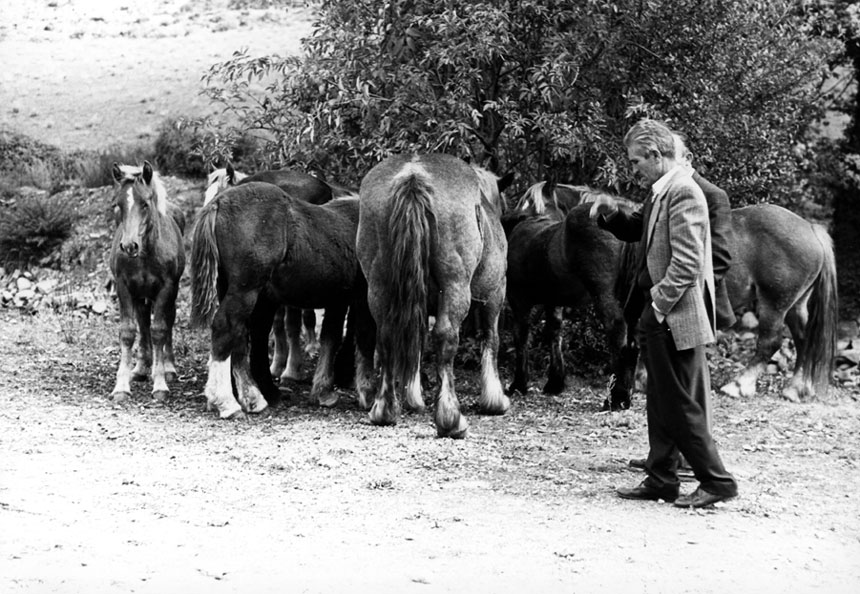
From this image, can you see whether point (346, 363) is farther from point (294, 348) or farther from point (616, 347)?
point (616, 347)

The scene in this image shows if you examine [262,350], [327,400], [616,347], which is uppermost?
[616,347]

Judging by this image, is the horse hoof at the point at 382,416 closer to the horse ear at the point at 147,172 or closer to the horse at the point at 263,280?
the horse at the point at 263,280

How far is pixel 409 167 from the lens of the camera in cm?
862

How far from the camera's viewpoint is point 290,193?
10.5 m

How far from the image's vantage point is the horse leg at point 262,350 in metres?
9.68

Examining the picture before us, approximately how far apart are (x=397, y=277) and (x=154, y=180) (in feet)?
9.34

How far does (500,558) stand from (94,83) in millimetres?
18539

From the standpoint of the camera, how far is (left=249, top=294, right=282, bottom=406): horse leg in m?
9.68

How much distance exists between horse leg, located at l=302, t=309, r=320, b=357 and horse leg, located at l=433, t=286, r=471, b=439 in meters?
3.66

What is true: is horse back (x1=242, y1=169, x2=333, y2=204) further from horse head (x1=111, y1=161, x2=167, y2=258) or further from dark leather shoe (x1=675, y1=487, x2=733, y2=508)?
dark leather shoe (x1=675, y1=487, x2=733, y2=508)

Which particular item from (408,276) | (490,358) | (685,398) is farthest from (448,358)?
(685,398)

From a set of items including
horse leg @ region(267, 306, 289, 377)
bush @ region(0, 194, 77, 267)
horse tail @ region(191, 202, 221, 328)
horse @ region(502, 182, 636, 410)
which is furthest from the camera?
bush @ region(0, 194, 77, 267)

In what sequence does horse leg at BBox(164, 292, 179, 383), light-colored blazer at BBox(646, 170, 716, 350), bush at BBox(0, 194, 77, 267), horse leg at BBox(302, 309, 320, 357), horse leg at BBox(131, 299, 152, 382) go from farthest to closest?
bush at BBox(0, 194, 77, 267), horse leg at BBox(302, 309, 320, 357), horse leg at BBox(131, 299, 152, 382), horse leg at BBox(164, 292, 179, 383), light-colored blazer at BBox(646, 170, 716, 350)

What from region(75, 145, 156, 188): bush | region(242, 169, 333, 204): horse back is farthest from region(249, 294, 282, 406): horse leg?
region(75, 145, 156, 188): bush
